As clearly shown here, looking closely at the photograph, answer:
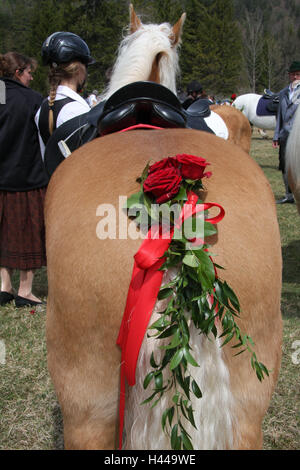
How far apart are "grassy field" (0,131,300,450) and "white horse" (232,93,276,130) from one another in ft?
46.2

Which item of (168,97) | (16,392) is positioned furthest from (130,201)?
(16,392)

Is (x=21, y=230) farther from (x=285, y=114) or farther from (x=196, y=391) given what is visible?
(x=285, y=114)

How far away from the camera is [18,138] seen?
411 centimetres

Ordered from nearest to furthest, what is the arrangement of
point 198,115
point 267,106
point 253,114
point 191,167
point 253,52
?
point 191,167, point 198,115, point 267,106, point 253,114, point 253,52

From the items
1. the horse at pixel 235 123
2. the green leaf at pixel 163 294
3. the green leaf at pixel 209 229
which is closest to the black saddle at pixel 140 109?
the green leaf at pixel 209 229

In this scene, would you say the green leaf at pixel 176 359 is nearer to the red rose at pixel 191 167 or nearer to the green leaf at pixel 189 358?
the green leaf at pixel 189 358

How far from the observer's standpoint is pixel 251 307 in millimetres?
1338

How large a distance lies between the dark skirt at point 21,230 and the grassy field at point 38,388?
50 cm

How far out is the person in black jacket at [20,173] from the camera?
13.3 ft

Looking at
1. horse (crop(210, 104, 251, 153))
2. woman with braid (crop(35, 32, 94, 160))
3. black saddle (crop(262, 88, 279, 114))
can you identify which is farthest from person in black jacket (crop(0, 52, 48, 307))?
black saddle (crop(262, 88, 279, 114))

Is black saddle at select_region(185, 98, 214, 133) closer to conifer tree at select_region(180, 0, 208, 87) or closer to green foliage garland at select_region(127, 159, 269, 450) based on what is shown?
green foliage garland at select_region(127, 159, 269, 450)

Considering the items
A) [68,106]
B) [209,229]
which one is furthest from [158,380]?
[68,106]

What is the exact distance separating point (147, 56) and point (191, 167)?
1.52m
